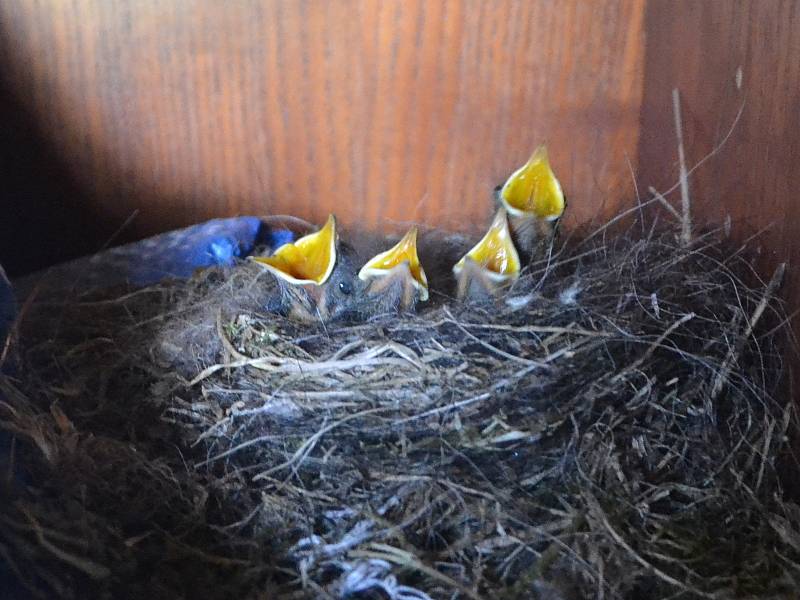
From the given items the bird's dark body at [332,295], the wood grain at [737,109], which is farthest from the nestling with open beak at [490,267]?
the wood grain at [737,109]

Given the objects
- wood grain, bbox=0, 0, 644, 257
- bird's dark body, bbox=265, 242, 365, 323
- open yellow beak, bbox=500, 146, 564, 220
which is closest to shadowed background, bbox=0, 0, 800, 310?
wood grain, bbox=0, 0, 644, 257

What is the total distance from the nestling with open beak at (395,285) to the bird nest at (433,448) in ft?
0.08

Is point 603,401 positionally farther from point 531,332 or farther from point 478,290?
point 478,290

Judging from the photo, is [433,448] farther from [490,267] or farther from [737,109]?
[737,109]

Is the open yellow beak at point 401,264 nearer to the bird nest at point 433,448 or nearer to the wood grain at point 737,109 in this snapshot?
the bird nest at point 433,448

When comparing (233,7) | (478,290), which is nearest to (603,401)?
(478,290)

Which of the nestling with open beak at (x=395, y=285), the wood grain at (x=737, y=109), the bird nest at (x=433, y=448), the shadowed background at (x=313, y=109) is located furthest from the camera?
the shadowed background at (x=313, y=109)

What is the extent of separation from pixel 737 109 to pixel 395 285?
382mm

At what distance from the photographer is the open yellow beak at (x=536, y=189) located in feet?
2.81

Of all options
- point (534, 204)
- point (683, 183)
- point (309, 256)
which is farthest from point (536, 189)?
point (309, 256)

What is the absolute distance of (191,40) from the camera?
976 mm

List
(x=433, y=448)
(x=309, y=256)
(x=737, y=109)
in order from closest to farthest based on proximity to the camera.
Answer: (x=433, y=448), (x=737, y=109), (x=309, y=256)

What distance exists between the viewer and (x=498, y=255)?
32.9 inches

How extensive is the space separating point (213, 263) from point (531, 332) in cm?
46
